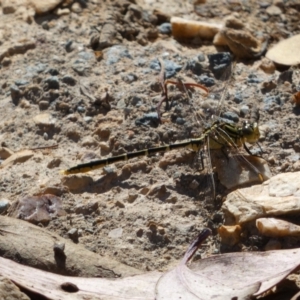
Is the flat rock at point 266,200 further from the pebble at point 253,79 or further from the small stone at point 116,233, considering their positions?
the pebble at point 253,79

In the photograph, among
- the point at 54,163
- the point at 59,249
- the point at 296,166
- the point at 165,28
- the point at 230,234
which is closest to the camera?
the point at 59,249

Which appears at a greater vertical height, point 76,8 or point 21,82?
point 76,8

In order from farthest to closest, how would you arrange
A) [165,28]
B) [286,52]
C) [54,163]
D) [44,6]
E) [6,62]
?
[44,6]
[165,28]
[6,62]
[286,52]
[54,163]

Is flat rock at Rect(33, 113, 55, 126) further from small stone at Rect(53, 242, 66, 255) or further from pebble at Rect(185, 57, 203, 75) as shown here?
small stone at Rect(53, 242, 66, 255)

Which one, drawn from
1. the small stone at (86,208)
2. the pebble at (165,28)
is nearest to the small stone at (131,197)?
the small stone at (86,208)

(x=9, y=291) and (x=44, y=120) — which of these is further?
(x=44, y=120)

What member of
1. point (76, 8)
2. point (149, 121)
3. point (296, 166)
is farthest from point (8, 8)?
point (296, 166)

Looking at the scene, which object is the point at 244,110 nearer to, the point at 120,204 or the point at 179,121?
the point at 179,121
